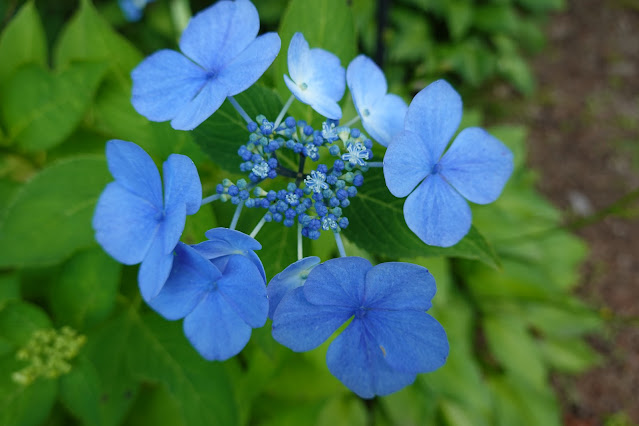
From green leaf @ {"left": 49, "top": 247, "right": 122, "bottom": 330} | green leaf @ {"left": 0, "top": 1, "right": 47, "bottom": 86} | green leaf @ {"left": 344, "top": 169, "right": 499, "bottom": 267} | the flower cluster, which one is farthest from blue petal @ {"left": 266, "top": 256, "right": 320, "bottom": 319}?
green leaf @ {"left": 0, "top": 1, "right": 47, "bottom": 86}

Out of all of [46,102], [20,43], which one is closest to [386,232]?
[46,102]

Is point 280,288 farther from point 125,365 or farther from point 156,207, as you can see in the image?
point 125,365

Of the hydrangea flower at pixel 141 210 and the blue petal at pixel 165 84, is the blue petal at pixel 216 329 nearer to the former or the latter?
the hydrangea flower at pixel 141 210

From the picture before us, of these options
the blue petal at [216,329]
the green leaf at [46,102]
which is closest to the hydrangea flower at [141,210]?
the blue petal at [216,329]

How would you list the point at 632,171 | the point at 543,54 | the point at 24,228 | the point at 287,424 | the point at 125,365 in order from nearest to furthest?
the point at 24,228 < the point at 125,365 < the point at 287,424 < the point at 632,171 < the point at 543,54

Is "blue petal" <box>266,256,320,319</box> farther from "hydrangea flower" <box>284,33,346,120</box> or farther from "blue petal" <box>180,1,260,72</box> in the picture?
"blue petal" <box>180,1,260,72</box>

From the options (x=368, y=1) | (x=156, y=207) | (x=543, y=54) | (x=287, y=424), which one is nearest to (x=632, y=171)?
(x=543, y=54)
